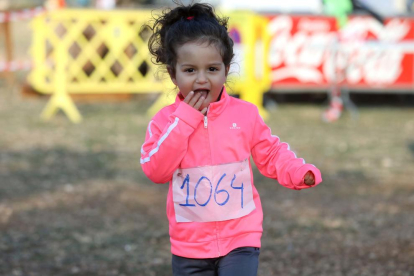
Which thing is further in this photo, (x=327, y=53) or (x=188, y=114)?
(x=327, y=53)

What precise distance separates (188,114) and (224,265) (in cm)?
63

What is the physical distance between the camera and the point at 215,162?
2.66 meters

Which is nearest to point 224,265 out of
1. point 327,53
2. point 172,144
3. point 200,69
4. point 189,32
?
point 172,144

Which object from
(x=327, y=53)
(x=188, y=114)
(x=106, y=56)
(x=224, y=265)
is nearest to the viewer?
(x=188, y=114)

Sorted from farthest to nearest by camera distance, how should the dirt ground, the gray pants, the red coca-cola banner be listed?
the red coca-cola banner → the dirt ground → the gray pants

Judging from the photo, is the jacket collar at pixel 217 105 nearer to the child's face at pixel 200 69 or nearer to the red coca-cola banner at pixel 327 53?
the child's face at pixel 200 69

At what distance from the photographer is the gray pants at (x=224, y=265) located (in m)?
2.64

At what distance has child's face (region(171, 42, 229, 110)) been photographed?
254 cm

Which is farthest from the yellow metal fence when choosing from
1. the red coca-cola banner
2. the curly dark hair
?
the curly dark hair

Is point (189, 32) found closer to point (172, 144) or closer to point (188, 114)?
point (188, 114)

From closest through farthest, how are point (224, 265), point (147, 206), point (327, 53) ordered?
point (224, 265), point (147, 206), point (327, 53)

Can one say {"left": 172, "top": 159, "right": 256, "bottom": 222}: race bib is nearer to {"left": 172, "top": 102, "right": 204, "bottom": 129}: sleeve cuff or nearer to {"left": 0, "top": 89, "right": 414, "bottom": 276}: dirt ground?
{"left": 172, "top": 102, "right": 204, "bottom": 129}: sleeve cuff

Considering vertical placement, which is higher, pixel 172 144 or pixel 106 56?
pixel 106 56

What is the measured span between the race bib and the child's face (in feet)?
0.93
